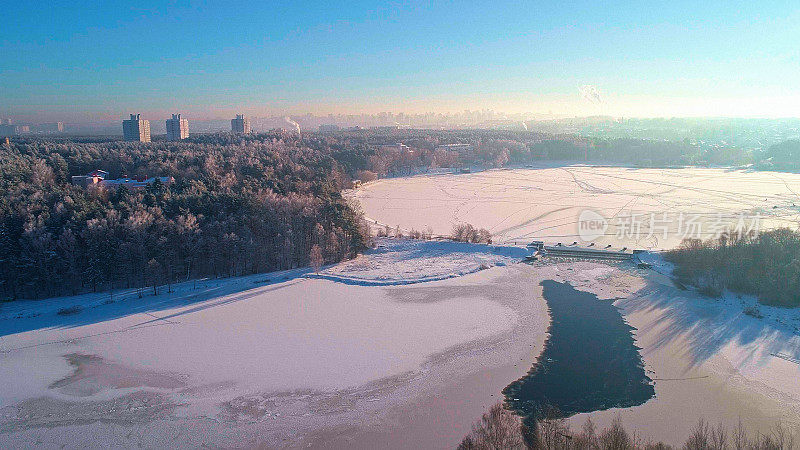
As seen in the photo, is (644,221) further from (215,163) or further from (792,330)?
(215,163)

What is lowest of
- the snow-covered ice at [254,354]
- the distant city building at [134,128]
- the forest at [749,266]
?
the snow-covered ice at [254,354]

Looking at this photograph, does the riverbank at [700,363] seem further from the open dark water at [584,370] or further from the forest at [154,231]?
the forest at [154,231]

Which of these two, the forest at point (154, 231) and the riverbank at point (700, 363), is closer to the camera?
the riverbank at point (700, 363)

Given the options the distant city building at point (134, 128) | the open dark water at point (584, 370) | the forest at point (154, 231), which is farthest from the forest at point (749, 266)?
the distant city building at point (134, 128)

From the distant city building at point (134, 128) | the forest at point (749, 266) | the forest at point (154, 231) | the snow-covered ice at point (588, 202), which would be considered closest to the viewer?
the forest at point (749, 266)

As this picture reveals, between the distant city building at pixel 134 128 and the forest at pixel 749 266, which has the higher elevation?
the distant city building at pixel 134 128

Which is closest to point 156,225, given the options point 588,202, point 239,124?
point 588,202

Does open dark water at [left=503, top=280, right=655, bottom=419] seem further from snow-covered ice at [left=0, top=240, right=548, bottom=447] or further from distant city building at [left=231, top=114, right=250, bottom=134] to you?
distant city building at [left=231, top=114, right=250, bottom=134]

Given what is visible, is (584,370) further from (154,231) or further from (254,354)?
(154,231)
